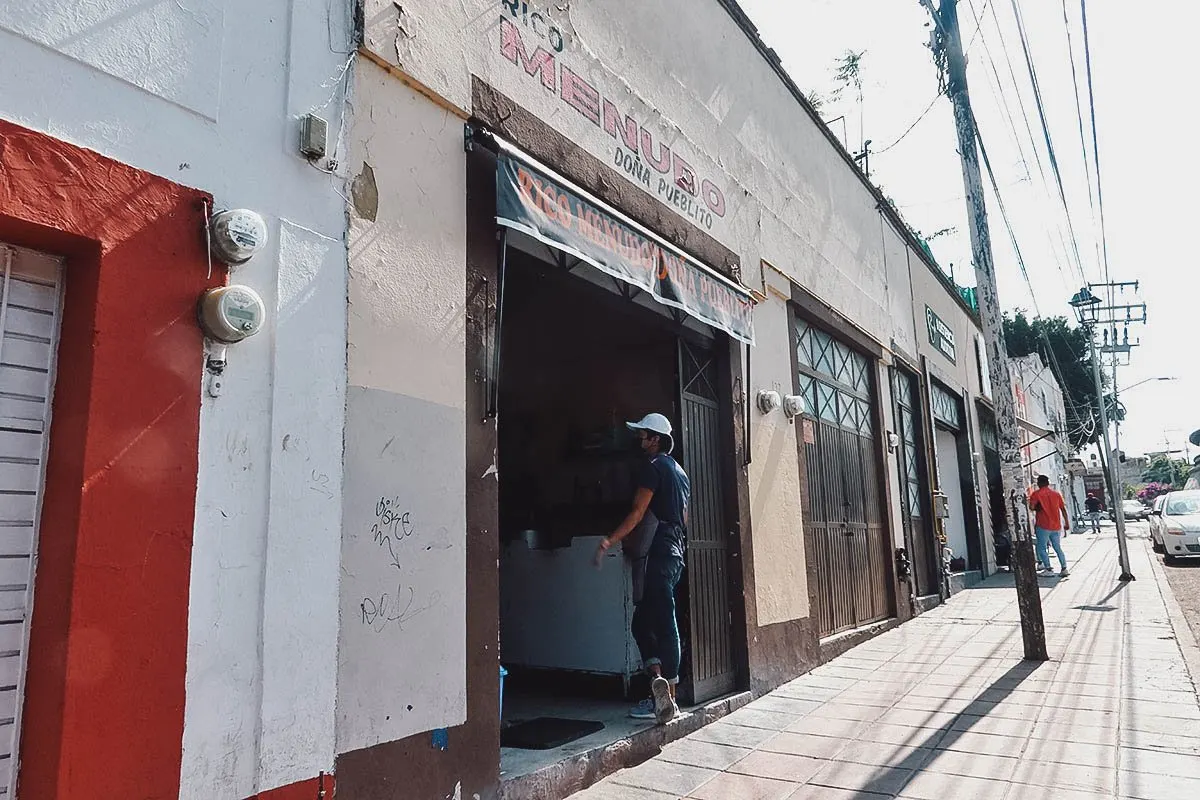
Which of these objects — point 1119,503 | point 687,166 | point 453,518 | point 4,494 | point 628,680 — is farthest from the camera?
point 1119,503

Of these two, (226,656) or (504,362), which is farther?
(504,362)

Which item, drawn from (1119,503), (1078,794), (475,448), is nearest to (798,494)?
(1078,794)

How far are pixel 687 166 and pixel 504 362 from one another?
239cm

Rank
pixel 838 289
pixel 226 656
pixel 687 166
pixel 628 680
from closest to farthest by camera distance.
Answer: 1. pixel 226 656
2. pixel 628 680
3. pixel 687 166
4. pixel 838 289

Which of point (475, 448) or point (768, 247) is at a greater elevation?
point (768, 247)

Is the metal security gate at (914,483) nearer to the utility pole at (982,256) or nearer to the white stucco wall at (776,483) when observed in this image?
the utility pole at (982,256)

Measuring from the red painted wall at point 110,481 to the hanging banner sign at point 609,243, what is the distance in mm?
1726

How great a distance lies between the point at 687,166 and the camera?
616 centimetres

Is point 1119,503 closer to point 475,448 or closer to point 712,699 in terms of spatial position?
point 712,699

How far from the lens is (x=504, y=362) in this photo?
710cm

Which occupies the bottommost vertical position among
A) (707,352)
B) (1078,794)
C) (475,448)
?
(1078,794)

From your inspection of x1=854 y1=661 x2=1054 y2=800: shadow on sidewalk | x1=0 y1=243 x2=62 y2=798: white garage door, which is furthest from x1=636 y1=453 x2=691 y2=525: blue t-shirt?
x1=0 y1=243 x2=62 y2=798: white garage door

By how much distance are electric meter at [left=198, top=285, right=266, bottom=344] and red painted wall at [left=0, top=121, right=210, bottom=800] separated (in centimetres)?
6

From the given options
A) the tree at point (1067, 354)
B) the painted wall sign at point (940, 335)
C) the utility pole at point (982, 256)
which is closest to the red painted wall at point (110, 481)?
the utility pole at point (982, 256)
